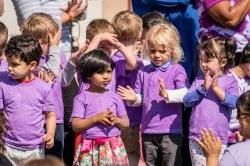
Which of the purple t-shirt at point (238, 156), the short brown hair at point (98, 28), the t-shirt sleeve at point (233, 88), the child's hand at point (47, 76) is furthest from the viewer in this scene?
the short brown hair at point (98, 28)

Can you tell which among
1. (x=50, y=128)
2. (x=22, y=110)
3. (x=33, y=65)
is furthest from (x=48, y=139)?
(x=33, y=65)

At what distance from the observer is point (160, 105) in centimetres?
561

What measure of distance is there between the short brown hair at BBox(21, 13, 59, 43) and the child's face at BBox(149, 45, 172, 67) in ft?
2.44

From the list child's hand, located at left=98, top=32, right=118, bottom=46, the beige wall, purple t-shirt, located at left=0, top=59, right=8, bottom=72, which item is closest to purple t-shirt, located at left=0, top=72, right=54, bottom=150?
purple t-shirt, located at left=0, top=59, right=8, bottom=72

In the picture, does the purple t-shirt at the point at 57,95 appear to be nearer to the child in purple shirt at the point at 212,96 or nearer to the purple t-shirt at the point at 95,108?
the purple t-shirt at the point at 95,108

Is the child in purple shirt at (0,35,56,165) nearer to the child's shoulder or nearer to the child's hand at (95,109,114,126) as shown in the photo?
the child's hand at (95,109,114,126)

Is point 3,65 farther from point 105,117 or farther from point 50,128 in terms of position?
point 105,117

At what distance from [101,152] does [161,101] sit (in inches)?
25.1

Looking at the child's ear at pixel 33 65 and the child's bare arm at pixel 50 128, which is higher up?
the child's ear at pixel 33 65

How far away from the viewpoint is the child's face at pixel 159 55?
18.4ft

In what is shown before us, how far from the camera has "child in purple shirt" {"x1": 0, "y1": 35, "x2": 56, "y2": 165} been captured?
16.8 feet

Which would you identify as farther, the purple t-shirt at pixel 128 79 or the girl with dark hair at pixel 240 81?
the purple t-shirt at pixel 128 79

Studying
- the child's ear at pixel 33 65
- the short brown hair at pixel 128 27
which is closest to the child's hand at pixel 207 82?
the short brown hair at pixel 128 27

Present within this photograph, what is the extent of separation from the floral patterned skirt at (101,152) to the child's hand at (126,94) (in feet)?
1.19
